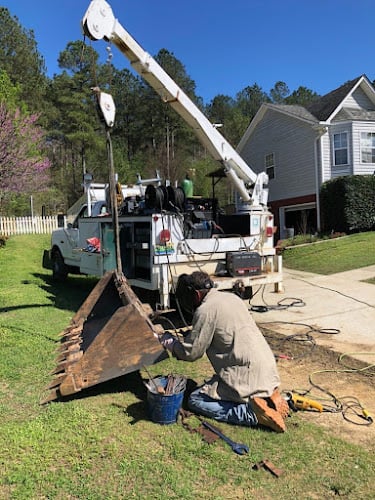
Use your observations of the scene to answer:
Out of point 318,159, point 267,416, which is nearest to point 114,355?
point 267,416

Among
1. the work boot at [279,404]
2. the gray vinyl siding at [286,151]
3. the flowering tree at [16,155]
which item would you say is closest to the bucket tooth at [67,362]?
the work boot at [279,404]

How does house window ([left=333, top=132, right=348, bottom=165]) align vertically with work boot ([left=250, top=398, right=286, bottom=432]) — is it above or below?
above

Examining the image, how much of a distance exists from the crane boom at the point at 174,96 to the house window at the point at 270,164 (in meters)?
17.1

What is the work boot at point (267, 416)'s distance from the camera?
354 cm

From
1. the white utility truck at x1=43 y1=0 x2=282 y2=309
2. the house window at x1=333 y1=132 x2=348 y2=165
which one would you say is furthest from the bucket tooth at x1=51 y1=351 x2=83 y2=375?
the house window at x1=333 y1=132 x2=348 y2=165

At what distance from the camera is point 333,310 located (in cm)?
827

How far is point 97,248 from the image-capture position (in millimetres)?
8781

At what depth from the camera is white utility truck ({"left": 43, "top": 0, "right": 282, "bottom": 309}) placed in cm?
709

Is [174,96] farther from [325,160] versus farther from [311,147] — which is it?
[311,147]

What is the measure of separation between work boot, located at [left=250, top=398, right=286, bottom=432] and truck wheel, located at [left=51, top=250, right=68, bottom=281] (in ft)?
28.6

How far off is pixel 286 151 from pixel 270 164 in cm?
177

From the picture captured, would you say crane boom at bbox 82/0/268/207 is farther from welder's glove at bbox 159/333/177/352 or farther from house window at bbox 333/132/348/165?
house window at bbox 333/132/348/165

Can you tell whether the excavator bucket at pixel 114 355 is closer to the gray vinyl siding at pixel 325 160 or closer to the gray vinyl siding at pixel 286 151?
the gray vinyl siding at pixel 325 160

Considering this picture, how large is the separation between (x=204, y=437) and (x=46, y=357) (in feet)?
8.47
